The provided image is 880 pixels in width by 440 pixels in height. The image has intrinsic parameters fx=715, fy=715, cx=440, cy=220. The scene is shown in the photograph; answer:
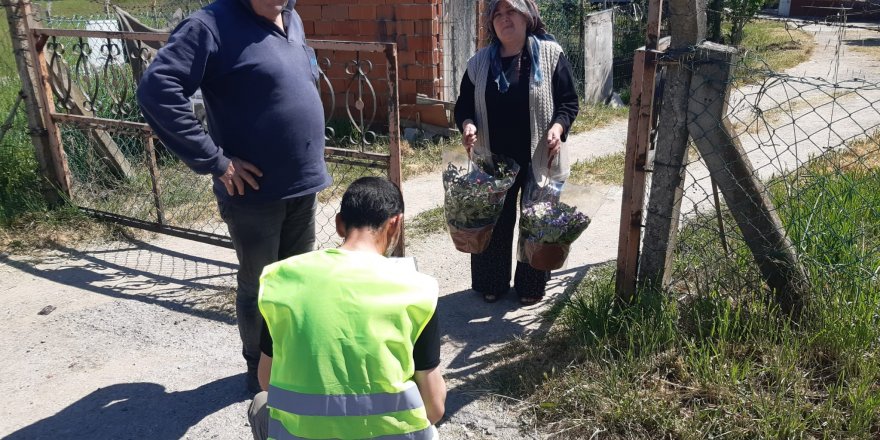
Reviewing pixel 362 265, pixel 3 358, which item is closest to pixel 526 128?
pixel 362 265

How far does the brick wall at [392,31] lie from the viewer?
289 inches

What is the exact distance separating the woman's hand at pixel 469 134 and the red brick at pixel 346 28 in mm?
4255

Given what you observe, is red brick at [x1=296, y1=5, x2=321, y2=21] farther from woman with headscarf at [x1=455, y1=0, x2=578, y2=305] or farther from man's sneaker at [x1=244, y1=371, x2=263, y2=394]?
man's sneaker at [x1=244, y1=371, x2=263, y2=394]

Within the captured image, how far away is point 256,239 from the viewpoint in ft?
9.86

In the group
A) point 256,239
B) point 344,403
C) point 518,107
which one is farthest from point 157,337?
point 344,403

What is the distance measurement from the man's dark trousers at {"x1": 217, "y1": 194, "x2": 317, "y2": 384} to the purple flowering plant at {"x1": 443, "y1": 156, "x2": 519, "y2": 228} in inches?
30.7

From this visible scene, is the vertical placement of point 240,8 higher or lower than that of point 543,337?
higher

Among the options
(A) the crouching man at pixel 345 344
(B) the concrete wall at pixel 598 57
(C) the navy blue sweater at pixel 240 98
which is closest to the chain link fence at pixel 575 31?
(B) the concrete wall at pixel 598 57

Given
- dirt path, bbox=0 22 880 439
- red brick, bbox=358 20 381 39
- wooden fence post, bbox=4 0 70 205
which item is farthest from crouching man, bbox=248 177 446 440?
red brick, bbox=358 20 381 39

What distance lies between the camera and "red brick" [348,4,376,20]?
7.48 meters

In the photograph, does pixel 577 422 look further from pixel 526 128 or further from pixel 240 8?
pixel 240 8

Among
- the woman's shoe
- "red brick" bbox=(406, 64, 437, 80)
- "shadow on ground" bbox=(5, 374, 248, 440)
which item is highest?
"red brick" bbox=(406, 64, 437, 80)

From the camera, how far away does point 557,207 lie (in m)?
3.67

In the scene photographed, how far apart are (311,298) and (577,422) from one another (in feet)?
5.42
